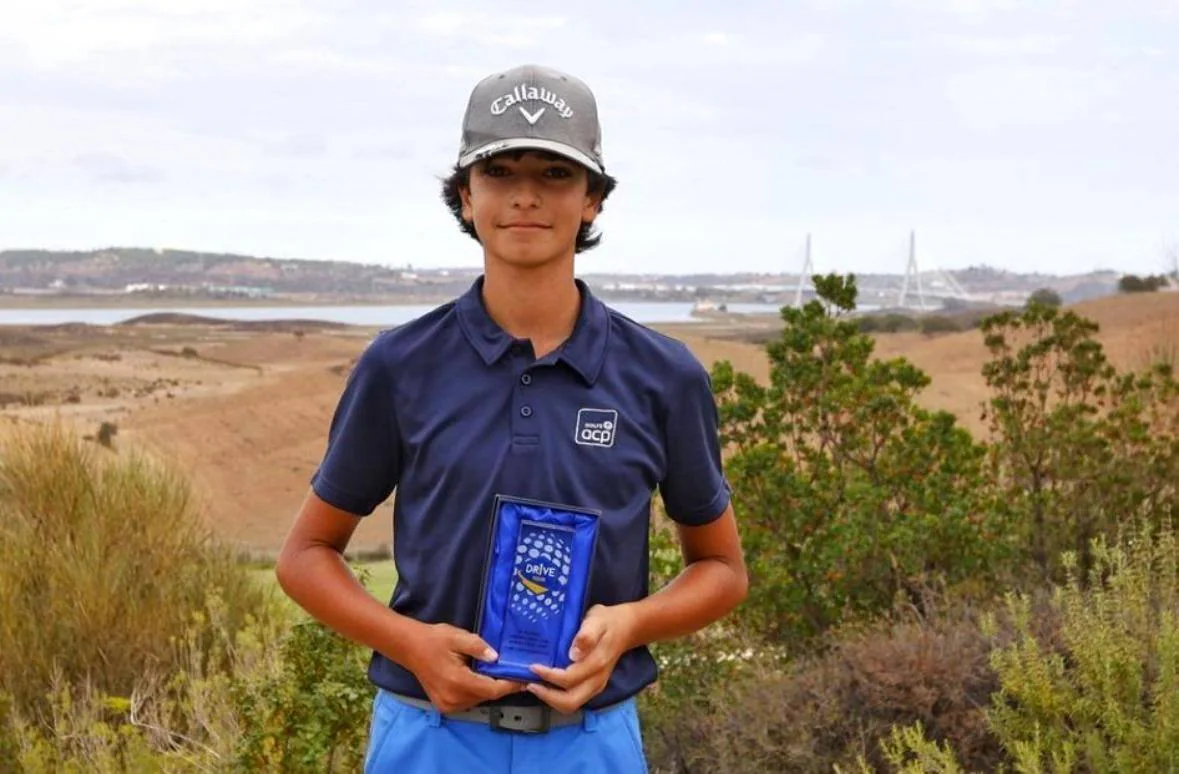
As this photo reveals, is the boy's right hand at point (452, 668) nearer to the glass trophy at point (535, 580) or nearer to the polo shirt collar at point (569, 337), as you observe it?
the glass trophy at point (535, 580)

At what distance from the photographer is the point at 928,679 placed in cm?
550

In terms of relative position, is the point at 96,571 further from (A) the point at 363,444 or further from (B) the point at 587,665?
(B) the point at 587,665

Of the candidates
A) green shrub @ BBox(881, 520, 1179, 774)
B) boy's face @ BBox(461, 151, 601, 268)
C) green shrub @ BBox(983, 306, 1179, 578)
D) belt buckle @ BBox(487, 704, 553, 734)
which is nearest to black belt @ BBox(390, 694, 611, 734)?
belt buckle @ BBox(487, 704, 553, 734)

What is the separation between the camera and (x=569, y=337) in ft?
9.73

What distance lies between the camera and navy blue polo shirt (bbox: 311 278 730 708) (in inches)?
111

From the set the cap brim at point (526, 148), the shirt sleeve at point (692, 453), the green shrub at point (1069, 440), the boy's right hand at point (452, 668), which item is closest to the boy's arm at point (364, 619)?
the boy's right hand at point (452, 668)

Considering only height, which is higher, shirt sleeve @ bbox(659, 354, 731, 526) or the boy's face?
the boy's face

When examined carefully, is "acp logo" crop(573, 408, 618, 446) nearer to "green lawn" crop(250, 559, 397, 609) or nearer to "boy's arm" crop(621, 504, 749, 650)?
"boy's arm" crop(621, 504, 749, 650)

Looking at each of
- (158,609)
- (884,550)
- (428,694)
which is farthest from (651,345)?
(158,609)

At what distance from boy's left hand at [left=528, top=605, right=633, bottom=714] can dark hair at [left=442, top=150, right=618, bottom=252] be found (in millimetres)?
776

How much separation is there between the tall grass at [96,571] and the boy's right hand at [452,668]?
4.38m

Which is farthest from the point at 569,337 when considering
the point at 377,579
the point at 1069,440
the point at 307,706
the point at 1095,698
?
the point at 377,579

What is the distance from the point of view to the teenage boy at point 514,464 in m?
2.81

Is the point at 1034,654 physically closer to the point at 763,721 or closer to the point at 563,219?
the point at 763,721
